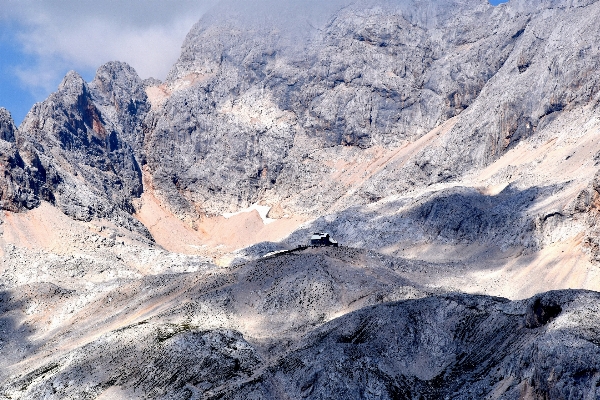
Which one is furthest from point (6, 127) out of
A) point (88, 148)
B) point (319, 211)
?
point (319, 211)

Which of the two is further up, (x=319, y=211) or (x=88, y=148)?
(x=88, y=148)

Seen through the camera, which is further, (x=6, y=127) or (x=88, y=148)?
(x=88, y=148)

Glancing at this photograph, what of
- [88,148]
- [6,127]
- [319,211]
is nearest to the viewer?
[6,127]

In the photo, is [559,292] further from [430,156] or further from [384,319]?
[430,156]

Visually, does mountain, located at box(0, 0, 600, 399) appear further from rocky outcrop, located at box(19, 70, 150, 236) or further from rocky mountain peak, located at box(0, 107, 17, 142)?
rocky outcrop, located at box(19, 70, 150, 236)

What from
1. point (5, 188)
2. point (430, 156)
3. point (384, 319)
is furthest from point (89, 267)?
point (430, 156)

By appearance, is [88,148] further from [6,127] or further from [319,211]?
[319,211]

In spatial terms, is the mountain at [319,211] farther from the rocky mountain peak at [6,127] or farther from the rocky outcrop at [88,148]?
the rocky outcrop at [88,148]

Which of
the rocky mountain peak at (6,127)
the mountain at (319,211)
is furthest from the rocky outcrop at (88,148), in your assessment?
the rocky mountain peak at (6,127)

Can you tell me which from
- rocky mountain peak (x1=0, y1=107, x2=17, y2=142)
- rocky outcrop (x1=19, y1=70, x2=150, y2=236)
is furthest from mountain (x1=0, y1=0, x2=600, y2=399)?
rocky outcrop (x1=19, y1=70, x2=150, y2=236)
